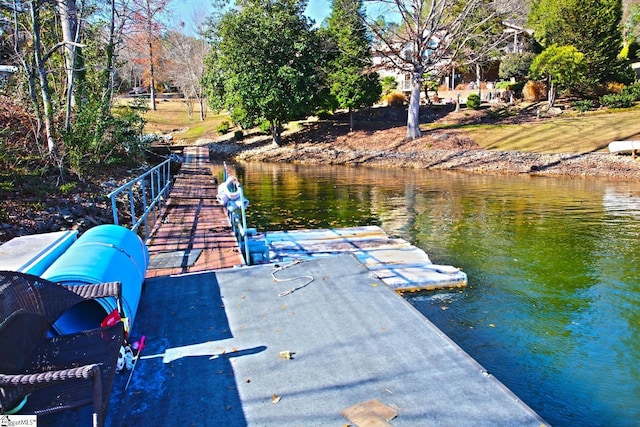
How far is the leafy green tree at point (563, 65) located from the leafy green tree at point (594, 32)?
114cm

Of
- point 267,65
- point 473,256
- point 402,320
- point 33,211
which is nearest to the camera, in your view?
point 402,320

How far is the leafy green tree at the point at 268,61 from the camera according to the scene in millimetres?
29766

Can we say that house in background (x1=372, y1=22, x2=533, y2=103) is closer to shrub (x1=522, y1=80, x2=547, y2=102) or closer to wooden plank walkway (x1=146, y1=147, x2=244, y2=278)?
shrub (x1=522, y1=80, x2=547, y2=102)

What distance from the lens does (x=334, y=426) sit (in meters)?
3.19

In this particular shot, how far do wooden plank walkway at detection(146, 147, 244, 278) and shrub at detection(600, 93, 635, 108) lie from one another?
1014 inches

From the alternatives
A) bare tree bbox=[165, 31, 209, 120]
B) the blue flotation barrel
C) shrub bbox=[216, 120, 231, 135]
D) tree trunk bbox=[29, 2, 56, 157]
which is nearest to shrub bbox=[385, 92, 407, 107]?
shrub bbox=[216, 120, 231, 135]

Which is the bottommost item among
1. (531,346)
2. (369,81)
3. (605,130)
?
(531,346)

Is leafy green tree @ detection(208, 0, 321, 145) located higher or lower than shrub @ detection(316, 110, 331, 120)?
higher

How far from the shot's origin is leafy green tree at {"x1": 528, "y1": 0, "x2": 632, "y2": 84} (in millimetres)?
29062

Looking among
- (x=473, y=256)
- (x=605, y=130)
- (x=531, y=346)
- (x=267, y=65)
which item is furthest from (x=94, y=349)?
(x=267, y=65)

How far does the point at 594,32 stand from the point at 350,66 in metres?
15.1

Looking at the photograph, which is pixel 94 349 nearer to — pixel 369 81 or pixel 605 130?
pixel 605 130

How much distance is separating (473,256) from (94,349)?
7.61 m

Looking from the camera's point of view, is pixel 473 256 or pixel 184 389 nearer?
pixel 184 389
